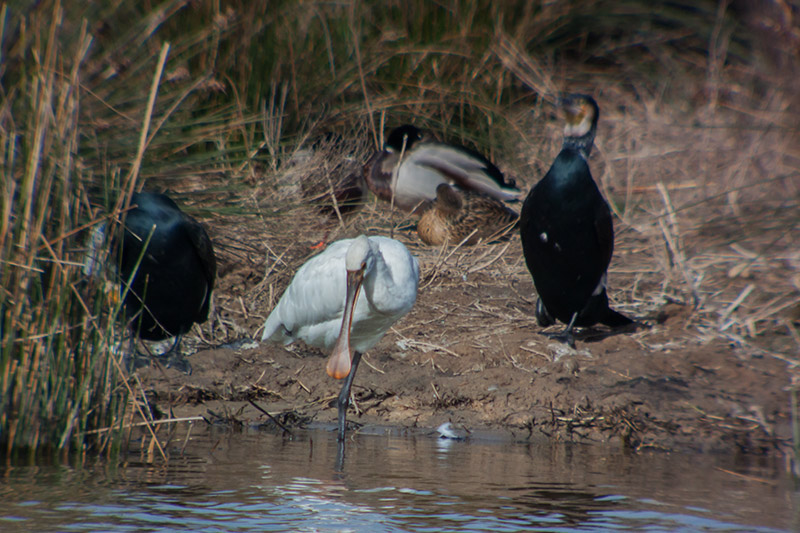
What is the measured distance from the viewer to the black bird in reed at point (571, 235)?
516cm

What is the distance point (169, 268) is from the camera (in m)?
5.21

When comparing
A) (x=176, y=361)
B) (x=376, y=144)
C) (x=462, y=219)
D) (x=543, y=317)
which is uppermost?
(x=376, y=144)

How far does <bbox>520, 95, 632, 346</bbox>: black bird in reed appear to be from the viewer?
516 cm

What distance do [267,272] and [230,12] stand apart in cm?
213

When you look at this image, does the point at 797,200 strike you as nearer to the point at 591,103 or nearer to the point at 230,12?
the point at 591,103

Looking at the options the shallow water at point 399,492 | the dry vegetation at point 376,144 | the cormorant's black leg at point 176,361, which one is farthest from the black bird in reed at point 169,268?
the shallow water at point 399,492

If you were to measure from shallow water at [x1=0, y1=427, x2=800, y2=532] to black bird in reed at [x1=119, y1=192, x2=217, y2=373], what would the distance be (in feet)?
4.47

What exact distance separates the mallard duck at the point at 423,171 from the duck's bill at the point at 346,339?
340cm

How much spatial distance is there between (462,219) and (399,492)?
4138 millimetres

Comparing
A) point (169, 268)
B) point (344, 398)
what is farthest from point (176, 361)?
point (344, 398)

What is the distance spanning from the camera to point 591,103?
5.42 m

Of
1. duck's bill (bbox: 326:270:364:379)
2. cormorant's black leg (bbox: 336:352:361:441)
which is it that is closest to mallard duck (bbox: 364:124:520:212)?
cormorant's black leg (bbox: 336:352:361:441)

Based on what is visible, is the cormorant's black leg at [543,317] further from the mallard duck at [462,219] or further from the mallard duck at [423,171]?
the mallard duck at [423,171]

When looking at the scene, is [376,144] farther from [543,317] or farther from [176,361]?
[176,361]
